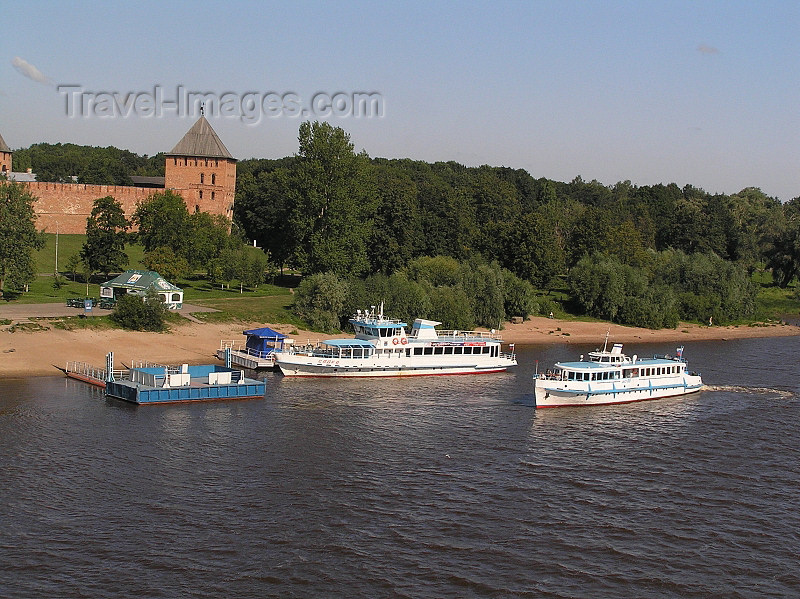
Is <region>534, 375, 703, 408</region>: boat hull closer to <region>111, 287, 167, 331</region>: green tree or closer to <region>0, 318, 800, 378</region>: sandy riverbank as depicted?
<region>0, 318, 800, 378</region>: sandy riverbank

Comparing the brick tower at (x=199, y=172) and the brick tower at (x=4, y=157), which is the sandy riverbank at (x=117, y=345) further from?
A: the brick tower at (x=4, y=157)

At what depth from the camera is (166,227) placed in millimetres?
94375

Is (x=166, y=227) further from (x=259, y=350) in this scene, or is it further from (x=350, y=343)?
(x=350, y=343)

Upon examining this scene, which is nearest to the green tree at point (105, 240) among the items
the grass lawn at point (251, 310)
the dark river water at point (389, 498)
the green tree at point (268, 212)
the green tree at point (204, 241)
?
the green tree at point (204, 241)

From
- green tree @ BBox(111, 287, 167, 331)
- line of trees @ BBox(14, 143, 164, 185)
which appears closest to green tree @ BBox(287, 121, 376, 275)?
green tree @ BBox(111, 287, 167, 331)

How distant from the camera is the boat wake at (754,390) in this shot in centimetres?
5984

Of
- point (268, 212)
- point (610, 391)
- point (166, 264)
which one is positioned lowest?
point (610, 391)

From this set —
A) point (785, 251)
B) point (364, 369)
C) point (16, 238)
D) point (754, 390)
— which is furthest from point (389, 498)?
point (785, 251)

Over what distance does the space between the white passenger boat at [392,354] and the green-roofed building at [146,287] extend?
1493cm

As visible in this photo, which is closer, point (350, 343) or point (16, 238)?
point (350, 343)

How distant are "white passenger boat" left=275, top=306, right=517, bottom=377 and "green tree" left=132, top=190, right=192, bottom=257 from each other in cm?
3295

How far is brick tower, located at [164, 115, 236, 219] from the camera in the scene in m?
124

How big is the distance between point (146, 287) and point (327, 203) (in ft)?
75.5

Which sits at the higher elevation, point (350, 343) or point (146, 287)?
point (146, 287)
